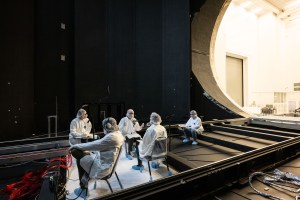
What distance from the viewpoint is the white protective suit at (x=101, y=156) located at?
7.55 feet

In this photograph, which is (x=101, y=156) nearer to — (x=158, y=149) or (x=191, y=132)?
(x=158, y=149)

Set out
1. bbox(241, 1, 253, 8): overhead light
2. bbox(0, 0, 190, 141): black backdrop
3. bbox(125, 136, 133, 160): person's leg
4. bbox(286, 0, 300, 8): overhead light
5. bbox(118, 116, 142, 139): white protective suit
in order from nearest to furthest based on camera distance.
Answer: bbox(125, 136, 133, 160): person's leg < bbox(118, 116, 142, 139): white protective suit < bbox(0, 0, 190, 141): black backdrop < bbox(241, 1, 253, 8): overhead light < bbox(286, 0, 300, 8): overhead light

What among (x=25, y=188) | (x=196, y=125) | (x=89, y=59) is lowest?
(x=25, y=188)

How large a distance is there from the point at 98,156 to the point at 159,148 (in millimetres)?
1046

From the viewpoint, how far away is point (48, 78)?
5.21 metres

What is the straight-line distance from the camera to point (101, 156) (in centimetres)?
237

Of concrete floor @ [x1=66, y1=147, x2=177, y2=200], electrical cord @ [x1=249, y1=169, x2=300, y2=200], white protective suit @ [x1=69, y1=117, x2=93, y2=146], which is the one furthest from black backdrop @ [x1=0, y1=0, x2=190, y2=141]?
electrical cord @ [x1=249, y1=169, x2=300, y2=200]

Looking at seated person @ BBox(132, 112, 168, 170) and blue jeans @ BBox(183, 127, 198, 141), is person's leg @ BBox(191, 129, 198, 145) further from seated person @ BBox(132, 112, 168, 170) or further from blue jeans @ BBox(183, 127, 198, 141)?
seated person @ BBox(132, 112, 168, 170)

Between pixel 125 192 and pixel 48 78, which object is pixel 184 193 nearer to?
pixel 125 192

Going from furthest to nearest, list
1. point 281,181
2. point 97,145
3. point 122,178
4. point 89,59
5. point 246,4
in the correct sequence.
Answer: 1. point 246,4
2. point 89,59
3. point 122,178
4. point 281,181
5. point 97,145

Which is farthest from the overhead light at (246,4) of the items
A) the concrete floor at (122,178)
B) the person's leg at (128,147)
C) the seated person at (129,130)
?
the concrete floor at (122,178)

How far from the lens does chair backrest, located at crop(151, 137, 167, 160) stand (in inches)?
120

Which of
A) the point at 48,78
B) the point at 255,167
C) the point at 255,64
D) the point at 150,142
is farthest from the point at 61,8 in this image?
the point at 255,64

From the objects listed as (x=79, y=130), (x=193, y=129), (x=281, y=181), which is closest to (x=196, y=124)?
(x=193, y=129)
